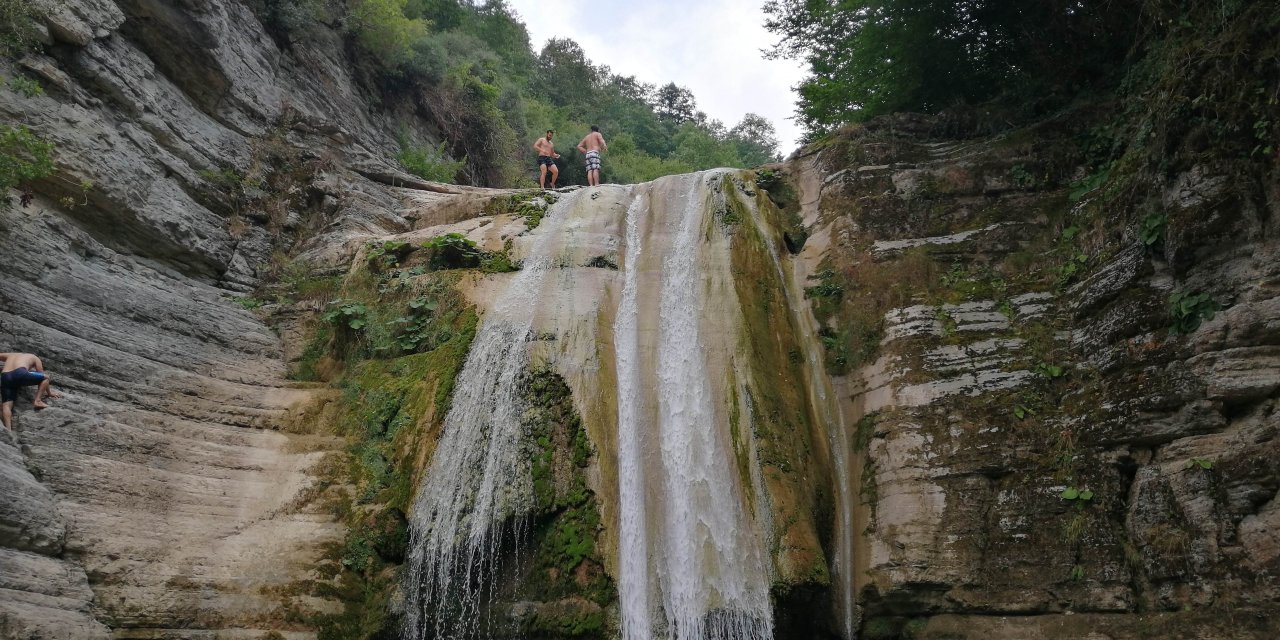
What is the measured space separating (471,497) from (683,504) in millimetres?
2129

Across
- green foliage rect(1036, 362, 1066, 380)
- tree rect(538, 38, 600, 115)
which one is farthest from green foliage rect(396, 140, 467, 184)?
tree rect(538, 38, 600, 115)

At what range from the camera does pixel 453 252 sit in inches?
435

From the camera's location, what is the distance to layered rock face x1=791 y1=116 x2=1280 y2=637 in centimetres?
561

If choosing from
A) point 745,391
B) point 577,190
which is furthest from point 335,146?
point 745,391

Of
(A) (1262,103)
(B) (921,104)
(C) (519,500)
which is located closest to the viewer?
(A) (1262,103)

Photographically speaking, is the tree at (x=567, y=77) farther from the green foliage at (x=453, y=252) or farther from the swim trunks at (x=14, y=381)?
the swim trunks at (x=14, y=381)

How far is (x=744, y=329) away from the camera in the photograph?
Answer: 8.80 m

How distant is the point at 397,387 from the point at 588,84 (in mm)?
27702

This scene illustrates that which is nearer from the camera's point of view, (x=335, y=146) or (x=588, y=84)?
(x=335, y=146)

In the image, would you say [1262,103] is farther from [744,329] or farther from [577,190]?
[577,190]

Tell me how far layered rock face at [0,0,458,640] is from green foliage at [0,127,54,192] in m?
0.47

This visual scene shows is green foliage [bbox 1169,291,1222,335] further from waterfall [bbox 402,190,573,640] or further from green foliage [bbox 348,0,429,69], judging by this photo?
green foliage [bbox 348,0,429,69]

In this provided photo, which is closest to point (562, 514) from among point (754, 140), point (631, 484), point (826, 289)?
point (631, 484)

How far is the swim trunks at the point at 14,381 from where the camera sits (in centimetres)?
672
